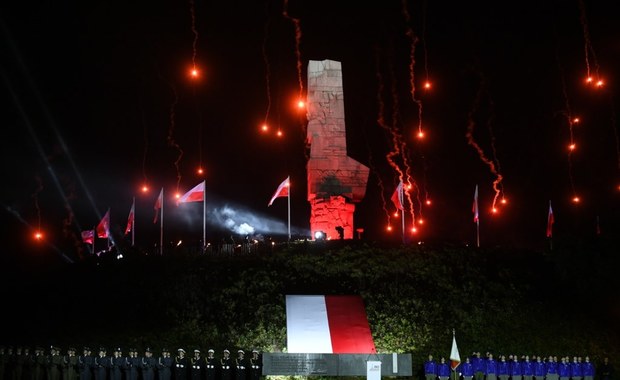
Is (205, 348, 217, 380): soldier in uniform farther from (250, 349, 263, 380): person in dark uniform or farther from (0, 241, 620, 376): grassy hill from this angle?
(0, 241, 620, 376): grassy hill

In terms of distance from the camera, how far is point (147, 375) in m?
18.7

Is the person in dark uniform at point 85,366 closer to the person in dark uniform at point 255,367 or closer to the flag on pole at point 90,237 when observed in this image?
the person in dark uniform at point 255,367

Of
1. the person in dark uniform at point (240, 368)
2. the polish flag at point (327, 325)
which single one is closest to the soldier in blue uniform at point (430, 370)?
the polish flag at point (327, 325)

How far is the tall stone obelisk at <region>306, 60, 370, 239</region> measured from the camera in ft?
100

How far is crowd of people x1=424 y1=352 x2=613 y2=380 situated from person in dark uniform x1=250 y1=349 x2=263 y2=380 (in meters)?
4.50

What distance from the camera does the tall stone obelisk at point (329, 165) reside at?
100 feet

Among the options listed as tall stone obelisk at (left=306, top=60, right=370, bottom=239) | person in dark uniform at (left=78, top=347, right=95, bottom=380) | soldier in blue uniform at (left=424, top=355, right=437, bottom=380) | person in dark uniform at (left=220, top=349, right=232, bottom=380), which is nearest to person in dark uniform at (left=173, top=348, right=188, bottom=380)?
person in dark uniform at (left=220, top=349, right=232, bottom=380)

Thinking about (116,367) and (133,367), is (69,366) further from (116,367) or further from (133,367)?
(133,367)

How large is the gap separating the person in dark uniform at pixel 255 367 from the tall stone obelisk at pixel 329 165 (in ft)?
39.4

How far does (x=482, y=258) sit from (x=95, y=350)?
14100mm

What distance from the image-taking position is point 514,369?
63.7 feet

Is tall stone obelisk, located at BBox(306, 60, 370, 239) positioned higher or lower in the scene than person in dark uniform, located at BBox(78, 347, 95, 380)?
higher

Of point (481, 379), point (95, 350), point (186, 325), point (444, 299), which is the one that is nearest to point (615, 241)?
point (444, 299)

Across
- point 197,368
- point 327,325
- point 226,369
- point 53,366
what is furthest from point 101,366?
point 327,325
